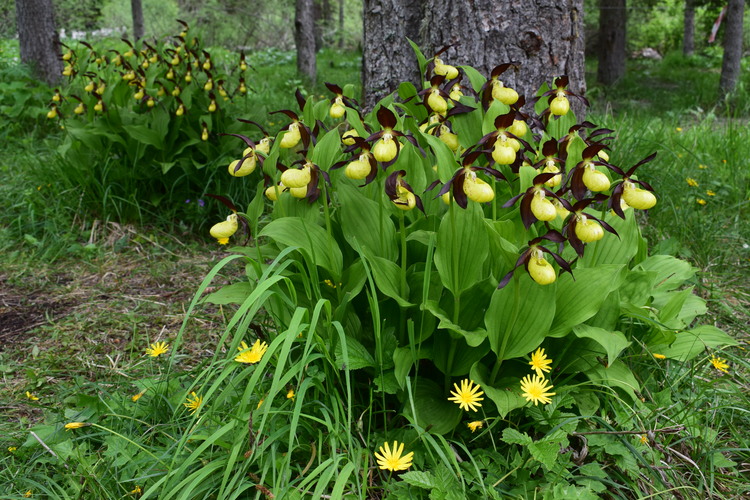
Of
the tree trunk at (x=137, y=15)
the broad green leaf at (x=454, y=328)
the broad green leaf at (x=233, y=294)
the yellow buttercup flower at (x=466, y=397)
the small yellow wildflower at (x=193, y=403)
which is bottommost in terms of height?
the small yellow wildflower at (x=193, y=403)

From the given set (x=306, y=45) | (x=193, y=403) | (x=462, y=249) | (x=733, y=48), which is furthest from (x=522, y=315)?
(x=733, y=48)

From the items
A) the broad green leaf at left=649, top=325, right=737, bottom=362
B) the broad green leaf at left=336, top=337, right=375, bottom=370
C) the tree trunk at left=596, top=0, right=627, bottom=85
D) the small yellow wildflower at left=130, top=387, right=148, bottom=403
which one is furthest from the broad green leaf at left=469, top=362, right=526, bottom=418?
the tree trunk at left=596, top=0, right=627, bottom=85

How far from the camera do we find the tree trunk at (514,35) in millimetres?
2467

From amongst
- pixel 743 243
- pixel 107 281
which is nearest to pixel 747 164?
pixel 743 243

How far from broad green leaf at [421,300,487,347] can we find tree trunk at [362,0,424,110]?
188cm

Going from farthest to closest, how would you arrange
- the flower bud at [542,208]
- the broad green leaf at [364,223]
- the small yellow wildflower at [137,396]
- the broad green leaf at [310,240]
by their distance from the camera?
the small yellow wildflower at [137,396] → the broad green leaf at [364,223] → the broad green leaf at [310,240] → the flower bud at [542,208]

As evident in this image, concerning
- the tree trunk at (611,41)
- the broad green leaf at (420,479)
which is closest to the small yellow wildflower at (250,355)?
the broad green leaf at (420,479)

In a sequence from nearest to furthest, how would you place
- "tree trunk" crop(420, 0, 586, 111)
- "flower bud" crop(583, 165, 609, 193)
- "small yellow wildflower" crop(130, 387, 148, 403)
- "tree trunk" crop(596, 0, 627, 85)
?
1. "flower bud" crop(583, 165, 609, 193)
2. "small yellow wildflower" crop(130, 387, 148, 403)
3. "tree trunk" crop(420, 0, 586, 111)
4. "tree trunk" crop(596, 0, 627, 85)

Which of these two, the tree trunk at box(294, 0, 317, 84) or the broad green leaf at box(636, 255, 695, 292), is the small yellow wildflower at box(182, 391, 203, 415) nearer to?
the broad green leaf at box(636, 255, 695, 292)

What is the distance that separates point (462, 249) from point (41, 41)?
6136 millimetres

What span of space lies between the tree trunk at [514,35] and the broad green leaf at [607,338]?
1.44 m

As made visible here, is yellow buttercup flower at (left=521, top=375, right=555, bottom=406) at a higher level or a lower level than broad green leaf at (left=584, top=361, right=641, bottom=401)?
higher

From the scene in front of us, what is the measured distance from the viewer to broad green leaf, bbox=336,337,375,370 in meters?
1.51

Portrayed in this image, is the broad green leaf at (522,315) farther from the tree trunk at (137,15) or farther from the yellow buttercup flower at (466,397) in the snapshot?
the tree trunk at (137,15)
